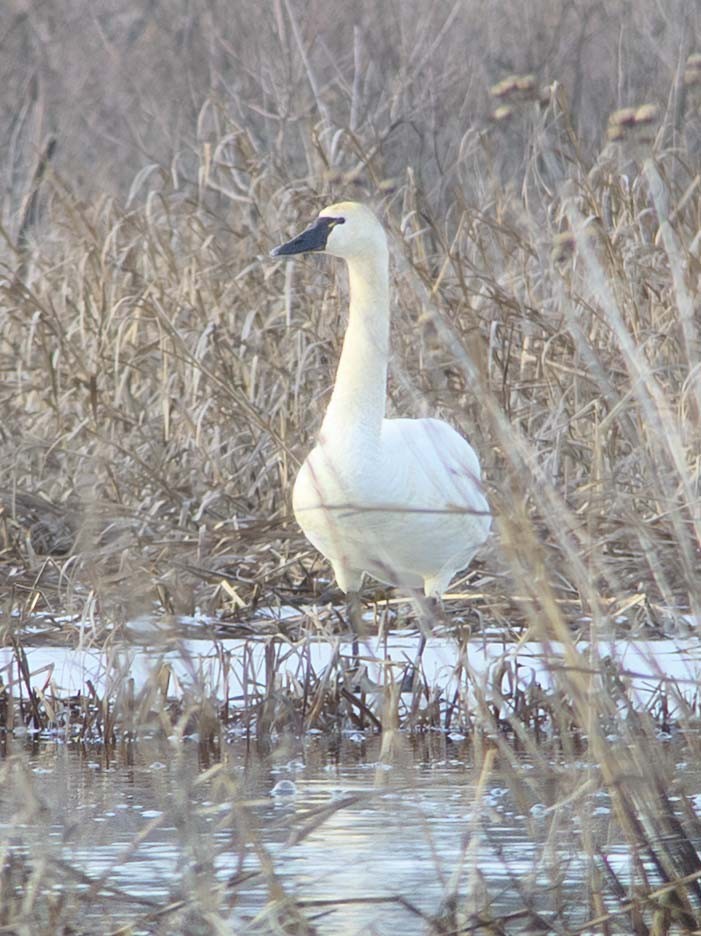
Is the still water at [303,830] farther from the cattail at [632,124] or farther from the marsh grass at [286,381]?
the cattail at [632,124]

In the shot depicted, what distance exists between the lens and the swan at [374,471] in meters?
4.91

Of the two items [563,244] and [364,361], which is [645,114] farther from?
[364,361]

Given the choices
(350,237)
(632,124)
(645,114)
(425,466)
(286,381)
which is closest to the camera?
(425,466)

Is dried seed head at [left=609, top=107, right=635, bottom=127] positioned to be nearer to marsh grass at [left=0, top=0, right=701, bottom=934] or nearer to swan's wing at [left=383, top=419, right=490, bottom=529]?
marsh grass at [left=0, top=0, right=701, bottom=934]

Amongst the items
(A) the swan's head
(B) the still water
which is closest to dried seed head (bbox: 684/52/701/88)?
(A) the swan's head

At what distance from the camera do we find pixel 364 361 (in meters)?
5.32

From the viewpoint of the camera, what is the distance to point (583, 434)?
21.4ft

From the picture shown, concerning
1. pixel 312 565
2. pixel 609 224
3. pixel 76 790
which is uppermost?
pixel 609 224

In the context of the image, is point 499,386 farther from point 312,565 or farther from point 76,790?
point 76,790

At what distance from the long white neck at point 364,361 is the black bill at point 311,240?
0.12m

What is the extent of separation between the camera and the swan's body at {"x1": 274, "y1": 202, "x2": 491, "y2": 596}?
16.1ft

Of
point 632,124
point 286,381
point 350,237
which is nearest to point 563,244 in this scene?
point 632,124

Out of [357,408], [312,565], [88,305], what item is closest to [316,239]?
[357,408]

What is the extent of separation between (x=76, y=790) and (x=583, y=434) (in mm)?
3004
